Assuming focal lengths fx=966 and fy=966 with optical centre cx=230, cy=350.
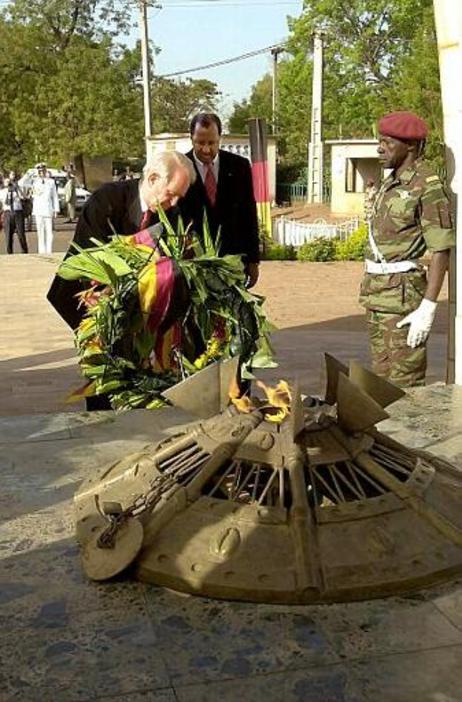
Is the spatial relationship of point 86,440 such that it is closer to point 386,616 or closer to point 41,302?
point 386,616

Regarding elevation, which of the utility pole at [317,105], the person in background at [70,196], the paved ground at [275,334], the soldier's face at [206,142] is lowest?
the paved ground at [275,334]

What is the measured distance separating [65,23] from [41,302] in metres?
25.9

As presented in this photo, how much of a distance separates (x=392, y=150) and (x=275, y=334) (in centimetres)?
498

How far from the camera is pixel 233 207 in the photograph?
476 cm

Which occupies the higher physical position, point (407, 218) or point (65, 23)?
point (65, 23)

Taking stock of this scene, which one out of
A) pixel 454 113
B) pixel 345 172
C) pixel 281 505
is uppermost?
pixel 345 172

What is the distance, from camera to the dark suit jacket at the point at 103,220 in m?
4.24

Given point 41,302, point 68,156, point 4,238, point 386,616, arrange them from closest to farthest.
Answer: point 386,616, point 41,302, point 4,238, point 68,156

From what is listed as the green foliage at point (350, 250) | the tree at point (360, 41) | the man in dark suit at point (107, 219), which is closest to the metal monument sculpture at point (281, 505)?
the man in dark suit at point (107, 219)

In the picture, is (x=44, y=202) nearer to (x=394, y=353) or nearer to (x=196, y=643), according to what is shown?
(x=394, y=353)

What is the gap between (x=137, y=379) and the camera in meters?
4.09

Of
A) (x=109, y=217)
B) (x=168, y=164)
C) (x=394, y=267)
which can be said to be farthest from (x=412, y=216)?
(x=109, y=217)

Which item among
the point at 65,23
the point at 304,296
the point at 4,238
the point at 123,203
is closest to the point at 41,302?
the point at 304,296

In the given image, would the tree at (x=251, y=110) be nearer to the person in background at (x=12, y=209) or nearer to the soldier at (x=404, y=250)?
the person in background at (x=12, y=209)
